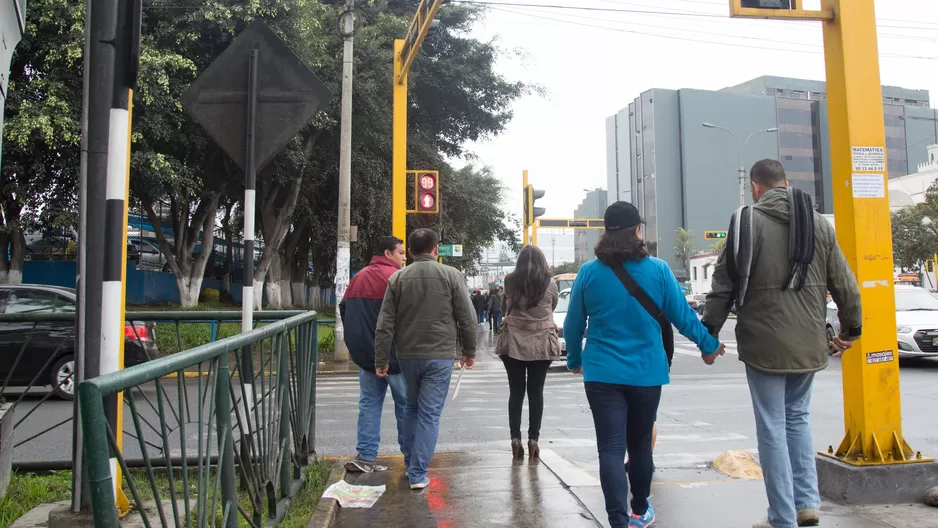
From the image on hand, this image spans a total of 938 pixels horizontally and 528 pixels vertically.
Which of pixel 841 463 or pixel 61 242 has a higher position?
pixel 61 242

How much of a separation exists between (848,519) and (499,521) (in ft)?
6.23

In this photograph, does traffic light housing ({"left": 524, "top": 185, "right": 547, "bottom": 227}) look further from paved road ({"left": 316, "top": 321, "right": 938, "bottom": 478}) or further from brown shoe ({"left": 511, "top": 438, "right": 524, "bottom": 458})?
brown shoe ({"left": 511, "top": 438, "right": 524, "bottom": 458})

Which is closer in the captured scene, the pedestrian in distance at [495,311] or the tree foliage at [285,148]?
the tree foliage at [285,148]

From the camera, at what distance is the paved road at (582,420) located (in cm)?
695

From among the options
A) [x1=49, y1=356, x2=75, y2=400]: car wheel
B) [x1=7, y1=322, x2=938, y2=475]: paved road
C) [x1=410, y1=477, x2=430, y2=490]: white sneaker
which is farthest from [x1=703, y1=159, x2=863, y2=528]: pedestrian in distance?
[x1=49, y1=356, x2=75, y2=400]: car wheel

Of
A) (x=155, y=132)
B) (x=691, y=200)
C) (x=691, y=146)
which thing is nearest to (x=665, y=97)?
(x=691, y=146)

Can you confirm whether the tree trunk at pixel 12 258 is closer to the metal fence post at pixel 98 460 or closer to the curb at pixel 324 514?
the curb at pixel 324 514

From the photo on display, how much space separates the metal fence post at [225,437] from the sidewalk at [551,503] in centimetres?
146

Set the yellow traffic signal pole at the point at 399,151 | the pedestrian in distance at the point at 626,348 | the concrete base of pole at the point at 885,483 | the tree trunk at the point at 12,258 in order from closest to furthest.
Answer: the pedestrian in distance at the point at 626,348 < the concrete base of pole at the point at 885,483 < the yellow traffic signal pole at the point at 399,151 < the tree trunk at the point at 12,258

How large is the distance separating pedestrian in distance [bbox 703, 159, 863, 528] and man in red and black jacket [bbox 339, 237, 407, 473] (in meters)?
2.43

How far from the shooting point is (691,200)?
257 ft

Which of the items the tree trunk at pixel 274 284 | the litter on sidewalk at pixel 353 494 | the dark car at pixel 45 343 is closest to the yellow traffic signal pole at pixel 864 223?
the litter on sidewalk at pixel 353 494

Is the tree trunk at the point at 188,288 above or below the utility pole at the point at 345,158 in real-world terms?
below

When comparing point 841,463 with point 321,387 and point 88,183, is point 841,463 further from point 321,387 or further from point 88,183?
point 321,387
